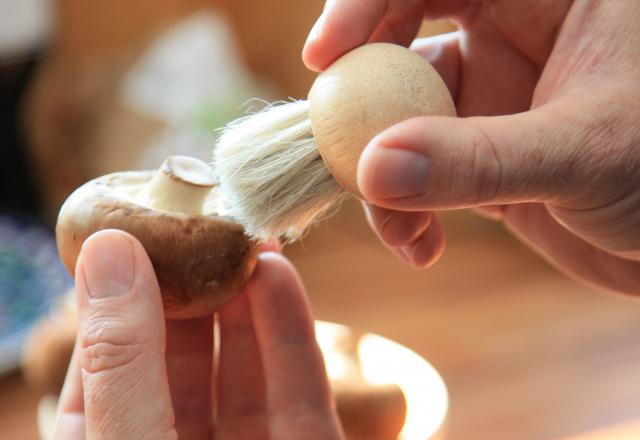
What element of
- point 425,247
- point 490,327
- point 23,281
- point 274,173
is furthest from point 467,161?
point 23,281

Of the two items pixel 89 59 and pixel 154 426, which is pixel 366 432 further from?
pixel 89 59

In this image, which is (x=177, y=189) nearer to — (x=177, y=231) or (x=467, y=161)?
(x=177, y=231)

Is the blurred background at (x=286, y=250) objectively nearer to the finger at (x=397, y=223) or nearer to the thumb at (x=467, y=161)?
the finger at (x=397, y=223)

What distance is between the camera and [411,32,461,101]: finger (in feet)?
2.35

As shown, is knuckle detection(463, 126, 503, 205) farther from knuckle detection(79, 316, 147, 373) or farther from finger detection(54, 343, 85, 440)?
finger detection(54, 343, 85, 440)

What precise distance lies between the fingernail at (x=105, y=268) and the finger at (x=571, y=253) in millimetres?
404

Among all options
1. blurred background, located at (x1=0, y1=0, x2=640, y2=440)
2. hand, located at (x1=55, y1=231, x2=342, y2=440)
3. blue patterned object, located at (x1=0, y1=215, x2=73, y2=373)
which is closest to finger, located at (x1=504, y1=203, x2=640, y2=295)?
hand, located at (x1=55, y1=231, x2=342, y2=440)

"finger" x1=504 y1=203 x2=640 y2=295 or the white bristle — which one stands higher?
the white bristle

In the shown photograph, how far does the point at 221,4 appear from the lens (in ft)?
5.31

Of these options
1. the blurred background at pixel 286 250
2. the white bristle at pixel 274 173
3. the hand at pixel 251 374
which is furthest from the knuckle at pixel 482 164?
the blurred background at pixel 286 250

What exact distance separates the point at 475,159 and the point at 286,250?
3.11 ft

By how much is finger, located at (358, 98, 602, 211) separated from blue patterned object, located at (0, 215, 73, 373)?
0.76 meters

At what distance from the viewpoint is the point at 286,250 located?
4.52 feet

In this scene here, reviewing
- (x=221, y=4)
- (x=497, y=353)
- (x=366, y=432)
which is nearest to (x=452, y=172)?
(x=366, y=432)
